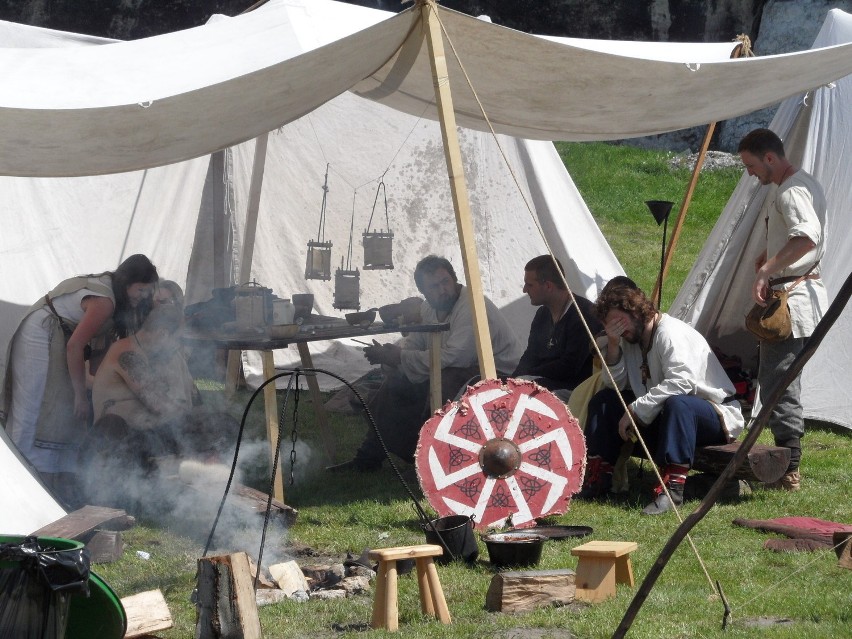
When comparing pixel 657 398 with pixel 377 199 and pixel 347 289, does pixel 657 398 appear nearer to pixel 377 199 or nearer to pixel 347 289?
pixel 347 289

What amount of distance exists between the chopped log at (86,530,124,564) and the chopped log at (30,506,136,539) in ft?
0.13

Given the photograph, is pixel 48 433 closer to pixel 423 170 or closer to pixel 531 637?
pixel 531 637

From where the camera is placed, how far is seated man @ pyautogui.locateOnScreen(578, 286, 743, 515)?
14.5 feet

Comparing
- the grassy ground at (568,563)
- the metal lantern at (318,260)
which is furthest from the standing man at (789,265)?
the metal lantern at (318,260)

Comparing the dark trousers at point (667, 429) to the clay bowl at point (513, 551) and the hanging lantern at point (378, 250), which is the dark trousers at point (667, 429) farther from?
the hanging lantern at point (378, 250)

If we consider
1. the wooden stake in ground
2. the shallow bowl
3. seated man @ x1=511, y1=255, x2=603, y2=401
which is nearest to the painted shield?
seated man @ x1=511, y1=255, x2=603, y2=401

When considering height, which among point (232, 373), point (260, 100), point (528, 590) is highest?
point (260, 100)

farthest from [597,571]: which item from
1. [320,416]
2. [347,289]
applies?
[347,289]

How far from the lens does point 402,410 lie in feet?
18.1

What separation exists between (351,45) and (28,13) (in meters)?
9.64

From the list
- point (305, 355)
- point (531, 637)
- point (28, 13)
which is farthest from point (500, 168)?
point (28, 13)

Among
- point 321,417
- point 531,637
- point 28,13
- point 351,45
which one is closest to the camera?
point 531,637

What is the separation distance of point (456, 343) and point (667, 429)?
1.37 metres

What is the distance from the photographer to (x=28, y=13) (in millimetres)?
12594
